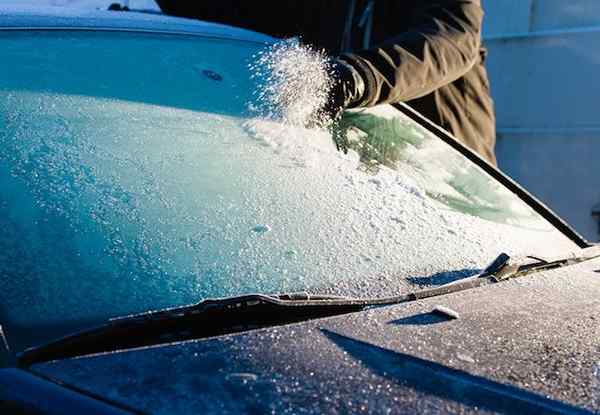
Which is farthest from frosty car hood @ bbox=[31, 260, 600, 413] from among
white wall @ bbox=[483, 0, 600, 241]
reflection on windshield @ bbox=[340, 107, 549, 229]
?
white wall @ bbox=[483, 0, 600, 241]

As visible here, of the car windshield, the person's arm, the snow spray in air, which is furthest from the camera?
the person's arm

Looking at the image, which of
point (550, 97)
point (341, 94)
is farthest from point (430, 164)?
point (550, 97)

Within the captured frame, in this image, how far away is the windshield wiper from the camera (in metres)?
1.45

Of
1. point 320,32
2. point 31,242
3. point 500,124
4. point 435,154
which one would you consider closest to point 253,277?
point 31,242

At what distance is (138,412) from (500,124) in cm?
540

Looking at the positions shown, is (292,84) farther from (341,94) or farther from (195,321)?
(195,321)

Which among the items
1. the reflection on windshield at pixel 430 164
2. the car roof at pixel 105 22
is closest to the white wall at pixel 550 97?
the reflection on windshield at pixel 430 164

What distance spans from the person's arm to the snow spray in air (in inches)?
4.4

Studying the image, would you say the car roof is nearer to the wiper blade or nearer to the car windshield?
the car windshield

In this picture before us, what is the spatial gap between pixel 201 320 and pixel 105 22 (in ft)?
3.26

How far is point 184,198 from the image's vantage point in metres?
1.82

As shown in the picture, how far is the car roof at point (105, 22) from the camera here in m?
2.13

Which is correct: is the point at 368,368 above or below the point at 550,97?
above

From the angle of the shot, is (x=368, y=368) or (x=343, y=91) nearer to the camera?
(x=368, y=368)
